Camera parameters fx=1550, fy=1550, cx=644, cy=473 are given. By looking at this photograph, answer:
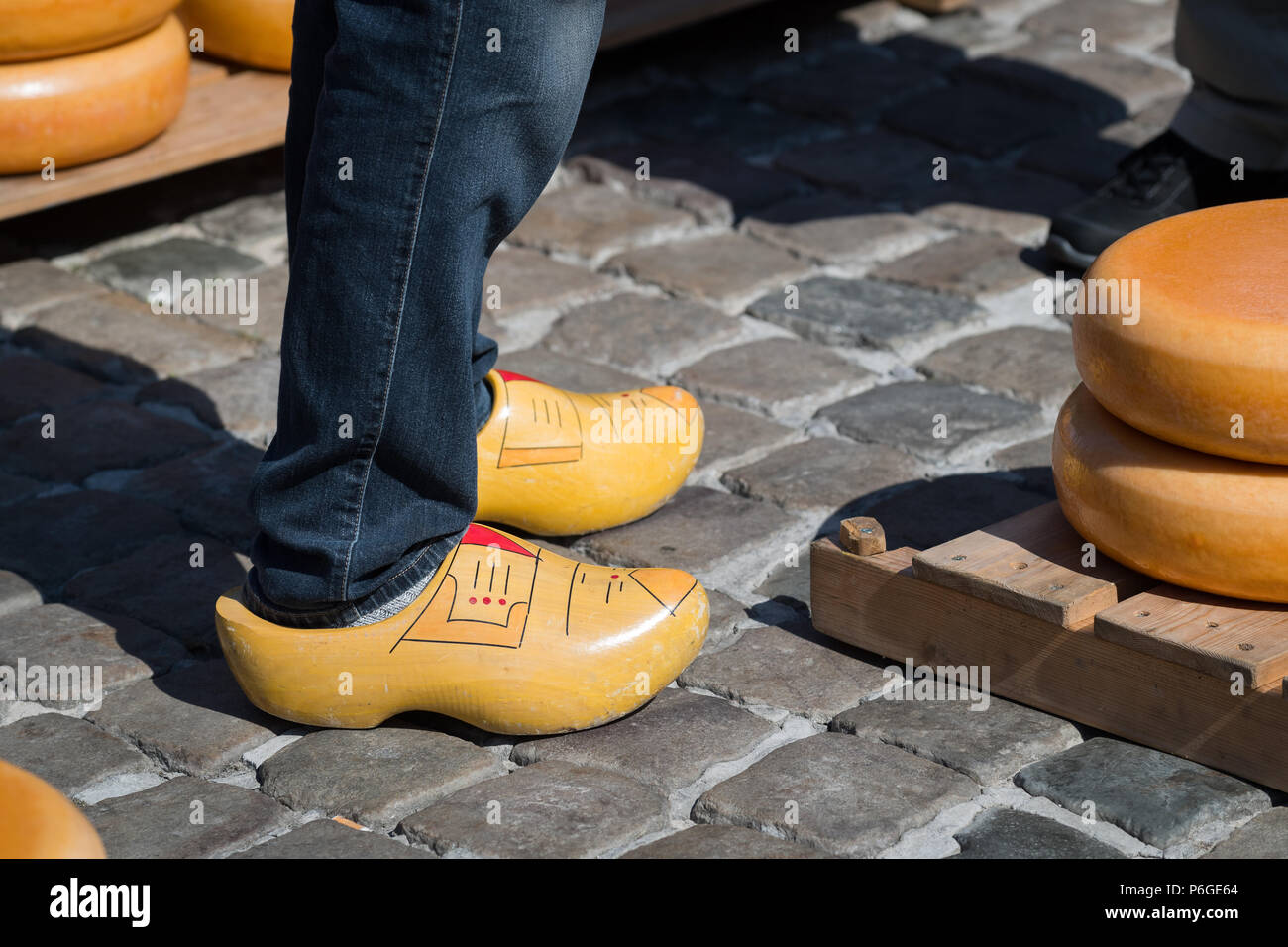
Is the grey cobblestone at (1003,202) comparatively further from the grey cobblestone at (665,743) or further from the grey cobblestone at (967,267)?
the grey cobblestone at (665,743)

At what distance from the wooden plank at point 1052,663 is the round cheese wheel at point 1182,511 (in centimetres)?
12

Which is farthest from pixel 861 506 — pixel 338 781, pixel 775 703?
pixel 338 781

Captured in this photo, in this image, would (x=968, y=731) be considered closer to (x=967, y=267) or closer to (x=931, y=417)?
(x=931, y=417)

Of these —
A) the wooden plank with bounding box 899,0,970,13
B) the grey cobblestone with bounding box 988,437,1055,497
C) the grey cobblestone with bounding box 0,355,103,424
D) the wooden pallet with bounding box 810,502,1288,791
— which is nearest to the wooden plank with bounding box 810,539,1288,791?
the wooden pallet with bounding box 810,502,1288,791

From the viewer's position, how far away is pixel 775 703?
2.04m

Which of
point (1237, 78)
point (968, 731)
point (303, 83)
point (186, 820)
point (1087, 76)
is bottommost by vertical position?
point (186, 820)

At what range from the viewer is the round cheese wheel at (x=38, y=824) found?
1360 millimetres

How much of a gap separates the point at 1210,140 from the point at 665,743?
2.18 m

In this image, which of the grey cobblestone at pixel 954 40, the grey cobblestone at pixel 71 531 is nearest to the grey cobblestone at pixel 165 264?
the grey cobblestone at pixel 71 531

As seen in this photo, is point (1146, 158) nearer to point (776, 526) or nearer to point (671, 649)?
point (776, 526)

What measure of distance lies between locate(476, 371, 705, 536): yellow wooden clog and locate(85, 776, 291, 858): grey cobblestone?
0.67 m

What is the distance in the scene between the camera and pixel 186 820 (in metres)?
1.82

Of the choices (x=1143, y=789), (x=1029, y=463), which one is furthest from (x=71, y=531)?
(x=1143, y=789)

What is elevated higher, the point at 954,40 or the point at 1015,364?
the point at 954,40
